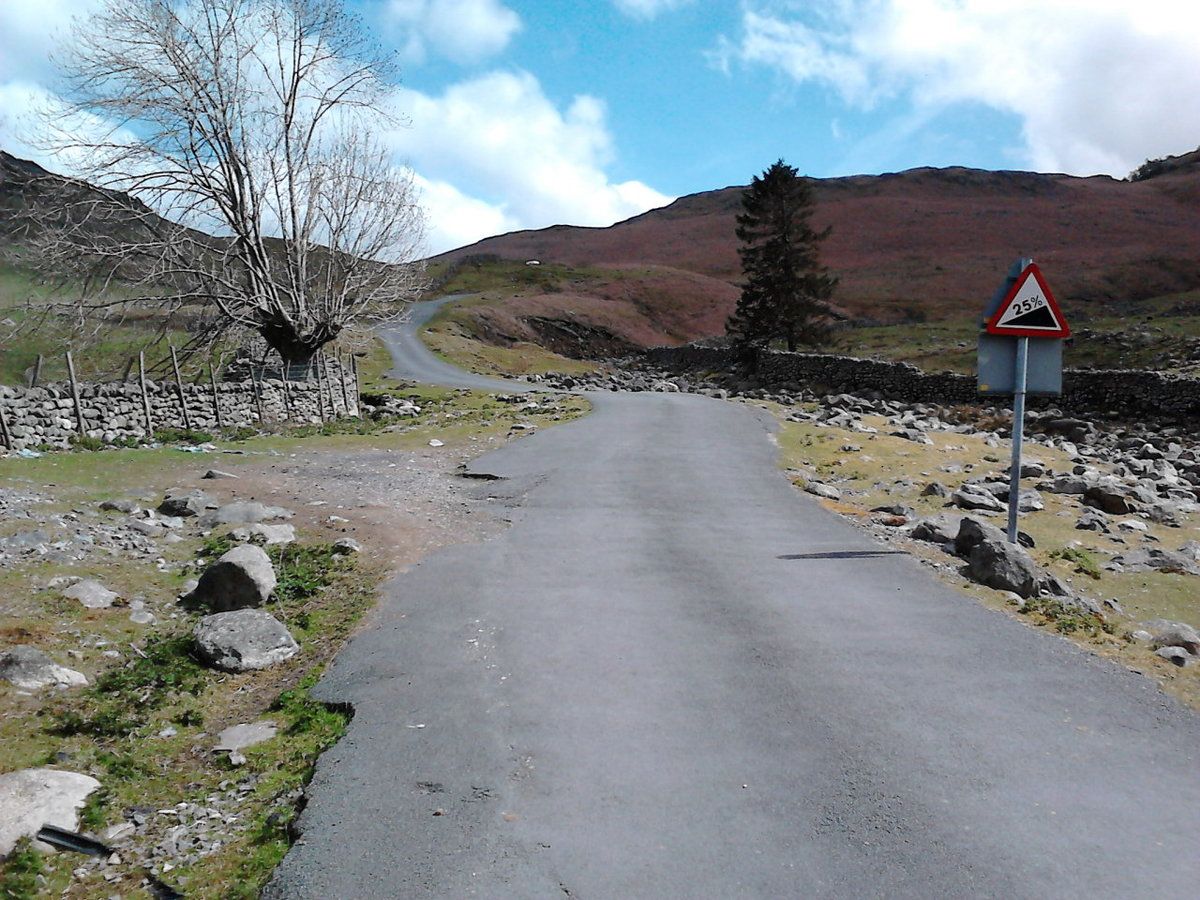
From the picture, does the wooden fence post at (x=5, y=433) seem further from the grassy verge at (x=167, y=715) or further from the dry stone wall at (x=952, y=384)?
the dry stone wall at (x=952, y=384)

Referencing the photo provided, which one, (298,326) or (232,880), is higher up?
(298,326)

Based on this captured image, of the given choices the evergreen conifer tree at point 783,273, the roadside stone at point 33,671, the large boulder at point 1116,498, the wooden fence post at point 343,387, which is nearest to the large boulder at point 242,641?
the roadside stone at point 33,671

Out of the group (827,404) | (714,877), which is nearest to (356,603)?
(714,877)

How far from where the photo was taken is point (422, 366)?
40.6 metres

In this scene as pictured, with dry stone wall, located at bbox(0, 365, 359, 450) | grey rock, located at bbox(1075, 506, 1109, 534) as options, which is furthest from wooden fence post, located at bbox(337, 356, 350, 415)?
grey rock, located at bbox(1075, 506, 1109, 534)

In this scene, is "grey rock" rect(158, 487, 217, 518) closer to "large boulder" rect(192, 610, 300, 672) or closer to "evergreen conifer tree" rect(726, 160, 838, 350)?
"large boulder" rect(192, 610, 300, 672)

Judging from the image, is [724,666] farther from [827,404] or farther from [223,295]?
[827,404]

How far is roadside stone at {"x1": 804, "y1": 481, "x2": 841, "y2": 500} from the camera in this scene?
41.4 ft

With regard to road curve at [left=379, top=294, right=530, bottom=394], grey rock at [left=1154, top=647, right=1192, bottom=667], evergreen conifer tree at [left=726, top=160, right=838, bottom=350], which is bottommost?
grey rock at [left=1154, top=647, right=1192, bottom=667]

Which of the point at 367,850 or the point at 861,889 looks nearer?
the point at 861,889

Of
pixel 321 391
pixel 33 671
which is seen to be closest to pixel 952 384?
pixel 321 391

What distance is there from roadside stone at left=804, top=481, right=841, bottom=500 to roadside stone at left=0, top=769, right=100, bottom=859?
10019 millimetres

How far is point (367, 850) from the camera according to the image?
3.97 m

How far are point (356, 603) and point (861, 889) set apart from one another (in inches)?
217
